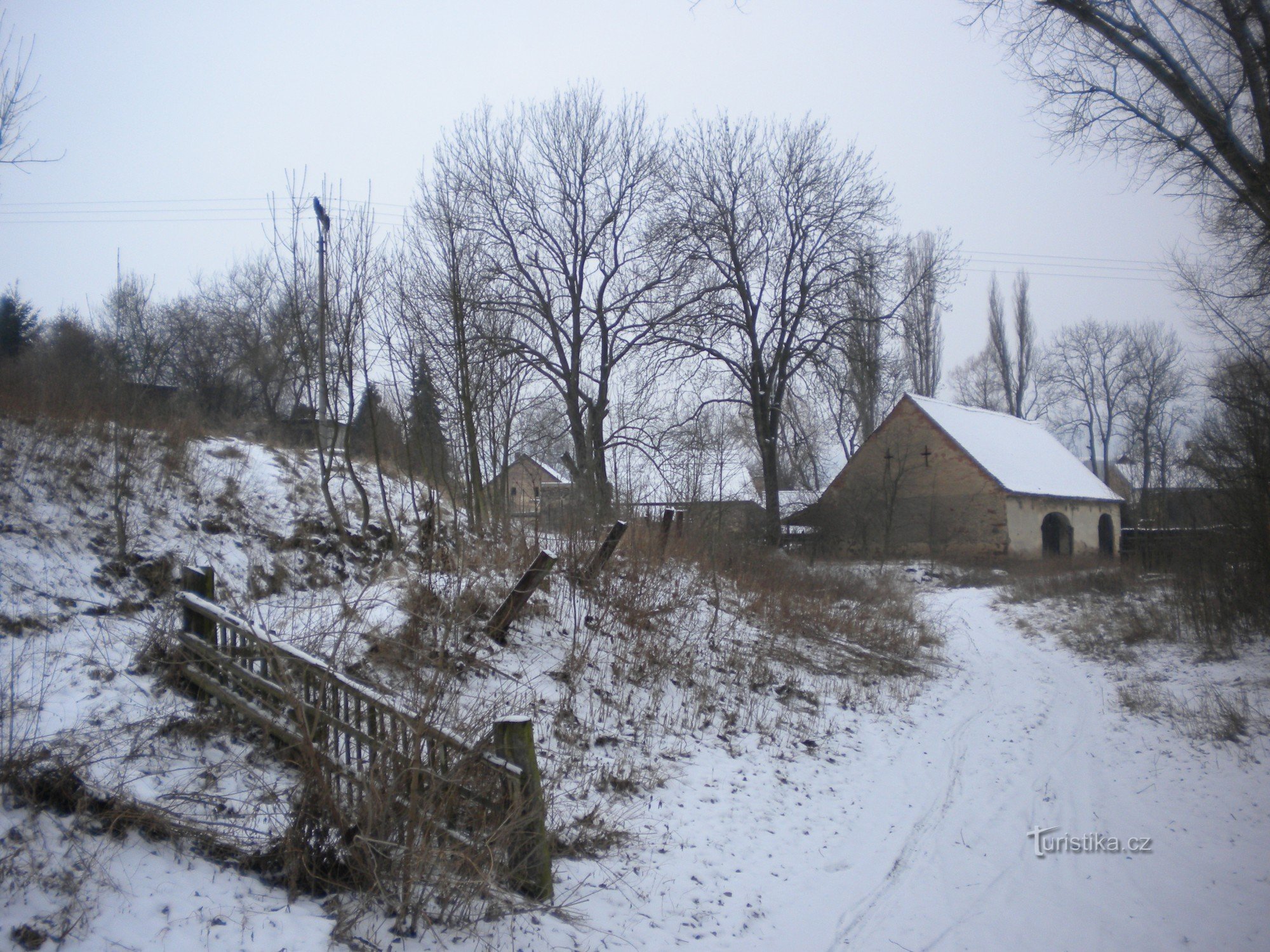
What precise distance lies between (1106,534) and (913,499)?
12.0 meters

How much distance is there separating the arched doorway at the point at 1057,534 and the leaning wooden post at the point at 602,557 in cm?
2772

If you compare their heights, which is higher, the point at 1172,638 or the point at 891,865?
the point at 1172,638

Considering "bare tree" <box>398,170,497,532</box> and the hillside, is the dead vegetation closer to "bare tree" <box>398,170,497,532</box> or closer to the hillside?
the hillside

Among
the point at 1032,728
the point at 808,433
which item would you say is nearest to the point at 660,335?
the point at 808,433

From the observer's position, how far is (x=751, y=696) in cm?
850

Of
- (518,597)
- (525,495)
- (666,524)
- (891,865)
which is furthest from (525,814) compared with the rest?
(525,495)

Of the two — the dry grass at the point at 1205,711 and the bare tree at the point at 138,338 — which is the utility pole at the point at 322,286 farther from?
the dry grass at the point at 1205,711

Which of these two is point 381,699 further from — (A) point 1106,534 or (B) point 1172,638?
(A) point 1106,534

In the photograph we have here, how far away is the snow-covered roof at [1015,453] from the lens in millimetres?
29688

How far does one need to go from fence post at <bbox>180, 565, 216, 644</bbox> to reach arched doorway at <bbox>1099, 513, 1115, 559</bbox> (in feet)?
125

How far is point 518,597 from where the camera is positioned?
7.33 m

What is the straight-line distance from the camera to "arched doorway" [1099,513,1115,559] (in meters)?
35.1

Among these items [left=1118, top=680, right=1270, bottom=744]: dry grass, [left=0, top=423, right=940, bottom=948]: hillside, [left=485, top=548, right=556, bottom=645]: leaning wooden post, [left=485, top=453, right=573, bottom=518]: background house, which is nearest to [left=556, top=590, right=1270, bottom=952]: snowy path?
[left=0, top=423, right=940, bottom=948]: hillside

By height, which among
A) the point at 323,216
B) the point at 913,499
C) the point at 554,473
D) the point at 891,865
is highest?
the point at 323,216
